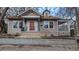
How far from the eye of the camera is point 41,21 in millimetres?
2600

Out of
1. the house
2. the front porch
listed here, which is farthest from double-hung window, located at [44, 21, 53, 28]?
the front porch

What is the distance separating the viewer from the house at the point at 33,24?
8.43ft

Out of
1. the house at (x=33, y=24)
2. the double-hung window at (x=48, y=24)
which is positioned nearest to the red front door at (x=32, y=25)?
the house at (x=33, y=24)

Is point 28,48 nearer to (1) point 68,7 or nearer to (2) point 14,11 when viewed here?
(2) point 14,11

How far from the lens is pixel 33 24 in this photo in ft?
8.43

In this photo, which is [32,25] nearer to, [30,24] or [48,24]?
[30,24]

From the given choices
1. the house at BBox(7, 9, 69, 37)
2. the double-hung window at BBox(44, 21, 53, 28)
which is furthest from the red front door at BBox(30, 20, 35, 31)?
the double-hung window at BBox(44, 21, 53, 28)

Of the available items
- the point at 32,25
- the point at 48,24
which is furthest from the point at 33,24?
the point at 48,24

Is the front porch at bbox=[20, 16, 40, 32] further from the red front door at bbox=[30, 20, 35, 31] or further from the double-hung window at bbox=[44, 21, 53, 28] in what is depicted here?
the double-hung window at bbox=[44, 21, 53, 28]

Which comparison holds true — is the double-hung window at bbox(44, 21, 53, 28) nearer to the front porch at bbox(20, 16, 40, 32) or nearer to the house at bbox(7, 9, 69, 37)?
the house at bbox(7, 9, 69, 37)

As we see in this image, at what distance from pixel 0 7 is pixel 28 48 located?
0.86m

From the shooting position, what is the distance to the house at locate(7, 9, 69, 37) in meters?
2.57

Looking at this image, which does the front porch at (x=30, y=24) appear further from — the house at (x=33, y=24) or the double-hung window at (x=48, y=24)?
the double-hung window at (x=48, y=24)
